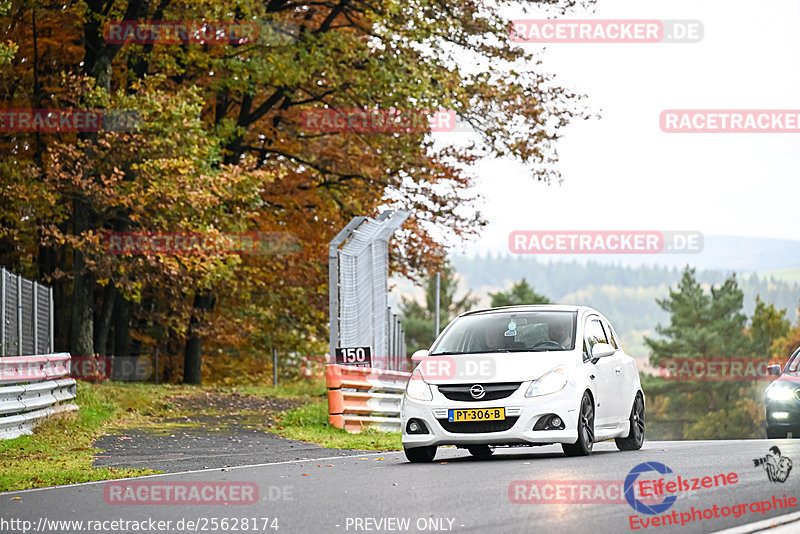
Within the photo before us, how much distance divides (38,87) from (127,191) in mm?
6596

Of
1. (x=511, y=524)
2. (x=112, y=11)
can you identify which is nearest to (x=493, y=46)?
(x=112, y=11)

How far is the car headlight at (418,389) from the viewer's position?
1327 centimetres

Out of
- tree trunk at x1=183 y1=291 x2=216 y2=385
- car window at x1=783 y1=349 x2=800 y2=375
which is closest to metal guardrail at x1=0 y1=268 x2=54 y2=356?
car window at x1=783 y1=349 x2=800 y2=375

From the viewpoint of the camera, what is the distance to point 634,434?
15203 millimetres

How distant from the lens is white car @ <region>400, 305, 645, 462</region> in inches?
507

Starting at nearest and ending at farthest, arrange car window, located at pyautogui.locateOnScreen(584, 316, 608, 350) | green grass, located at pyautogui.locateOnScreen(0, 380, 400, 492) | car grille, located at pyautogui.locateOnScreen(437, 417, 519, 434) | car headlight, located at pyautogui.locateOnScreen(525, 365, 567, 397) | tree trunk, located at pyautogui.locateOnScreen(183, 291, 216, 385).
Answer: green grass, located at pyautogui.locateOnScreen(0, 380, 400, 492) → car grille, located at pyautogui.locateOnScreen(437, 417, 519, 434) → car headlight, located at pyautogui.locateOnScreen(525, 365, 567, 397) → car window, located at pyautogui.locateOnScreen(584, 316, 608, 350) → tree trunk, located at pyautogui.locateOnScreen(183, 291, 216, 385)

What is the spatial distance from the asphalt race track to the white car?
12.7 inches

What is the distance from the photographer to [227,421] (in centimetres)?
2142

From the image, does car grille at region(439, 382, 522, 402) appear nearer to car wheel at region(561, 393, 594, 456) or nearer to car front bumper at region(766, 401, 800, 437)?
car wheel at region(561, 393, 594, 456)

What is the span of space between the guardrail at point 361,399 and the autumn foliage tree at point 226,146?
21.2 ft

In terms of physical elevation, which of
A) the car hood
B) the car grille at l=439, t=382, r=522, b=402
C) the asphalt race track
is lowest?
the asphalt race track

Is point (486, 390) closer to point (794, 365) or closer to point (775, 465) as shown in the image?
point (775, 465)

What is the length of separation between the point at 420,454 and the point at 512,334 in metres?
1.79

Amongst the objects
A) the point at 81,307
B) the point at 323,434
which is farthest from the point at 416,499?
the point at 81,307
